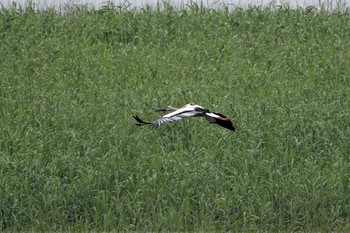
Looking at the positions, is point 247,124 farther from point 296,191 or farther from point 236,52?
point 236,52

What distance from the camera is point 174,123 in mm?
Result: 10734

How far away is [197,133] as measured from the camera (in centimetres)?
1052

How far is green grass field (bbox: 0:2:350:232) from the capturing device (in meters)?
9.55

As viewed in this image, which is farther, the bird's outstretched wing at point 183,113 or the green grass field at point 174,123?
the green grass field at point 174,123

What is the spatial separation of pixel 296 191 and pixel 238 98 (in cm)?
166

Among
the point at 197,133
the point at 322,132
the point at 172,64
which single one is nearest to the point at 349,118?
the point at 322,132

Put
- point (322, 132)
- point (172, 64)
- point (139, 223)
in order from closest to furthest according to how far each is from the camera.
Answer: point (139, 223), point (322, 132), point (172, 64)

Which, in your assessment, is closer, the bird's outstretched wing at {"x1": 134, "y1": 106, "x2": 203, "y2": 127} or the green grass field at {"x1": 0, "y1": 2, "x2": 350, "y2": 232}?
the bird's outstretched wing at {"x1": 134, "y1": 106, "x2": 203, "y2": 127}

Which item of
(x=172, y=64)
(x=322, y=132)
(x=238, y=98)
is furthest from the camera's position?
(x=172, y=64)

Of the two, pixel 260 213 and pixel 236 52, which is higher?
pixel 236 52

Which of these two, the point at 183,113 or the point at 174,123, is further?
the point at 174,123

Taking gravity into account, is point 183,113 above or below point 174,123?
above

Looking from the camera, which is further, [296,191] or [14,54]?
[14,54]

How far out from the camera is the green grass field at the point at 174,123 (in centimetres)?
955
